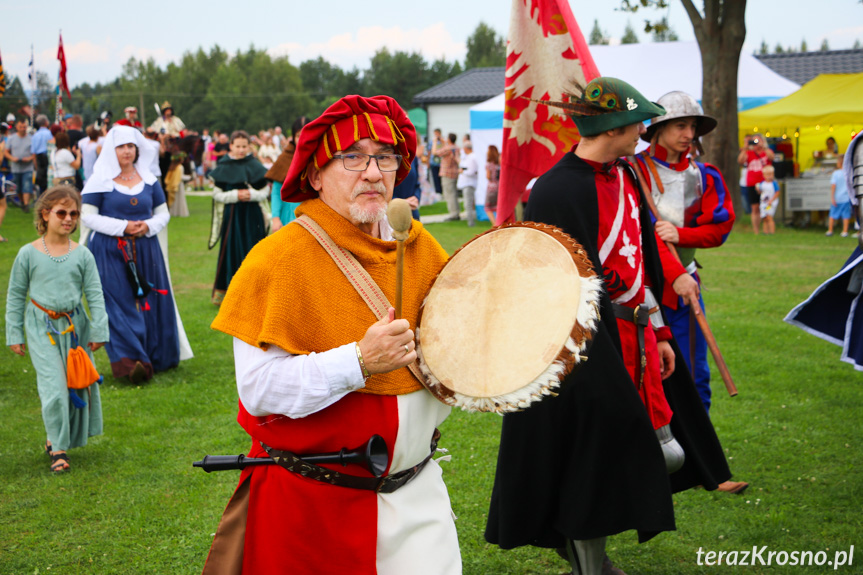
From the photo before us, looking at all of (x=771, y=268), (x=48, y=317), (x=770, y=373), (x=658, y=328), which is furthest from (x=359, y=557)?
(x=771, y=268)

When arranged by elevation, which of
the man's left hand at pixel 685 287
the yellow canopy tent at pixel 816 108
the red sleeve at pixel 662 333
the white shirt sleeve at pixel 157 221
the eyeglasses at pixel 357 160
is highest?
the yellow canopy tent at pixel 816 108

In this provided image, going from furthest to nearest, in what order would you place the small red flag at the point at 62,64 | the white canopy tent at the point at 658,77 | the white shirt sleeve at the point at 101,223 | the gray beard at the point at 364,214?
the small red flag at the point at 62,64
the white canopy tent at the point at 658,77
the white shirt sleeve at the point at 101,223
the gray beard at the point at 364,214

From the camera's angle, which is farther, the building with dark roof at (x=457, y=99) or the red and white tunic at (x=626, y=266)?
the building with dark roof at (x=457, y=99)

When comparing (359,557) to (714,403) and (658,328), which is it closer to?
(658,328)

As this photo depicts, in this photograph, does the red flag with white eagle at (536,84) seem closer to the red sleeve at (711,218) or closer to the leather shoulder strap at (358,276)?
the red sleeve at (711,218)

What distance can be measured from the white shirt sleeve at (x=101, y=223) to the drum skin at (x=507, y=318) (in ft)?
16.9

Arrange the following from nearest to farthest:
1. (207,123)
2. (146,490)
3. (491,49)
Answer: (146,490)
(207,123)
(491,49)

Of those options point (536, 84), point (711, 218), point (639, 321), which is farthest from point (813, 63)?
point (639, 321)

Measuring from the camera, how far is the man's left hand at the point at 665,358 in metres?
3.73

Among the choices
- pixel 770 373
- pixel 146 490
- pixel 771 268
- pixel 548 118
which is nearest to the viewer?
pixel 548 118

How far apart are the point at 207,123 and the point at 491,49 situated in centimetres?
3913

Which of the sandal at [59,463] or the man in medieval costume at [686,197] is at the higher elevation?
the man in medieval costume at [686,197]

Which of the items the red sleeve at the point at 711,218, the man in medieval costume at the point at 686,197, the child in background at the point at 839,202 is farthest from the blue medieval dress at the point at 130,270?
the child in background at the point at 839,202

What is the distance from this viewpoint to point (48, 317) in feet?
17.2
